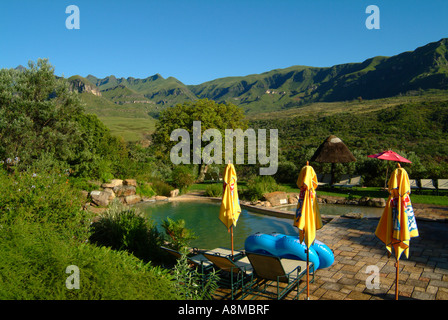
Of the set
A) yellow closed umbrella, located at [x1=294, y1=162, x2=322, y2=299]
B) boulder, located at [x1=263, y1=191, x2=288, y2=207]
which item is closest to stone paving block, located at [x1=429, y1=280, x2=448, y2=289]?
yellow closed umbrella, located at [x1=294, y1=162, x2=322, y2=299]

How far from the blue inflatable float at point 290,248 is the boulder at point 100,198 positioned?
783 centimetres

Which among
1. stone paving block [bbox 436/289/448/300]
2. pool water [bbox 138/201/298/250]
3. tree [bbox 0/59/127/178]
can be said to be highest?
tree [bbox 0/59/127/178]

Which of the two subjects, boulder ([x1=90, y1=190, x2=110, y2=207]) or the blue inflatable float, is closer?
the blue inflatable float

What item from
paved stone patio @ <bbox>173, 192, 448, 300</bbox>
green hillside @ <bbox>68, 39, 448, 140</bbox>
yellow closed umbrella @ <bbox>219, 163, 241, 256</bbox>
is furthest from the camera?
green hillside @ <bbox>68, 39, 448, 140</bbox>

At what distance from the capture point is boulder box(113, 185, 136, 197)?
41.1 ft

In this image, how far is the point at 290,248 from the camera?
16.6ft

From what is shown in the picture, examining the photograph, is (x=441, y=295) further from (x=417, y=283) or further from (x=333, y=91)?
(x=333, y=91)

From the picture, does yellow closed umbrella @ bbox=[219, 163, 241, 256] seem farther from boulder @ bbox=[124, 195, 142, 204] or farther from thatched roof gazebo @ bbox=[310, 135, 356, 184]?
thatched roof gazebo @ bbox=[310, 135, 356, 184]

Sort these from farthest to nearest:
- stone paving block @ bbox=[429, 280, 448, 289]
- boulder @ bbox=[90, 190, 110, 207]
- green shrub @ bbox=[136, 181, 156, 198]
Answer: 1. green shrub @ bbox=[136, 181, 156, 198]
2. boulder @ bbox=[90, 190, 110, 207]
3. stone paving block @ bbox=[429, 280, 448, 289]

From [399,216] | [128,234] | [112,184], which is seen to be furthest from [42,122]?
[399,216]

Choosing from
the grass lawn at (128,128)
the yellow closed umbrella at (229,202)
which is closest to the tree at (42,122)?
the yellow closed umbrella at (229,202)

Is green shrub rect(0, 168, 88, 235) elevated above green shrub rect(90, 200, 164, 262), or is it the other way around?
green shrub rect(0, 168, 88, 235)

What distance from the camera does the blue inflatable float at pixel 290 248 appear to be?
4922mm

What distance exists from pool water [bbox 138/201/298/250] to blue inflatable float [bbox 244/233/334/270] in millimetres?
1463
